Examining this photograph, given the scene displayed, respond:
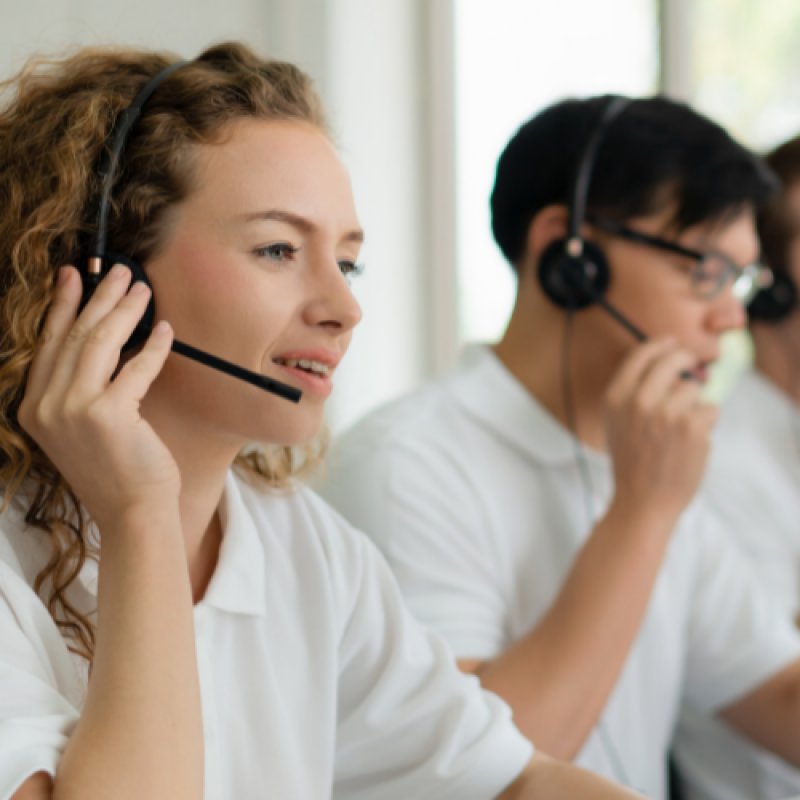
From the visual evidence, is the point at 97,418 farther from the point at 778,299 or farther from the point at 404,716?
the point at 778,299

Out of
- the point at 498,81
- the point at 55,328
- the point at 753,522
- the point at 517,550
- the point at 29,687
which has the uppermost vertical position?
the point at 498,81

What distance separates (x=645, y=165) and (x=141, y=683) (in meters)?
1.11

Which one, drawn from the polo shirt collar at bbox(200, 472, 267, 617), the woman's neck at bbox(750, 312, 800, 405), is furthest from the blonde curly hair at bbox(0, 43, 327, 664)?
the woman's neck at bbox(750, 312, 800, 405)

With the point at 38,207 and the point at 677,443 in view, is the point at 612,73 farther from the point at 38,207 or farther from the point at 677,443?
the point at 38,207

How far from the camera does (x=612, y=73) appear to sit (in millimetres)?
2453

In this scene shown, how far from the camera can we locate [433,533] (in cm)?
128

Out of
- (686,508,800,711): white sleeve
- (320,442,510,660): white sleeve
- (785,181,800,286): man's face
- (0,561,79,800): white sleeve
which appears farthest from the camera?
(785,181,800,286): man's face

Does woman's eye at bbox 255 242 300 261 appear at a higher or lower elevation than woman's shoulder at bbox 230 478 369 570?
higher

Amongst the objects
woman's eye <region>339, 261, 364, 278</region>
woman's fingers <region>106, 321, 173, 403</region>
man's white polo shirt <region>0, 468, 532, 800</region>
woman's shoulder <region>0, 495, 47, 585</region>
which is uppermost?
woman's eye <region>339, 261, 364, 278</region>

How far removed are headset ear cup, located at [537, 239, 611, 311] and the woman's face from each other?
63 cm

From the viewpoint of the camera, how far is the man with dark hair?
4.23ft

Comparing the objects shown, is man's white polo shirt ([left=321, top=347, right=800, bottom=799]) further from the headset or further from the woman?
the headset

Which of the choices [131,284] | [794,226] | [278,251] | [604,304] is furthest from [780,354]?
[131,284]

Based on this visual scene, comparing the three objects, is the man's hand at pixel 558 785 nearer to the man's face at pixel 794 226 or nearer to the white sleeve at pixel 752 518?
the white sleeve at pixel 752 518
